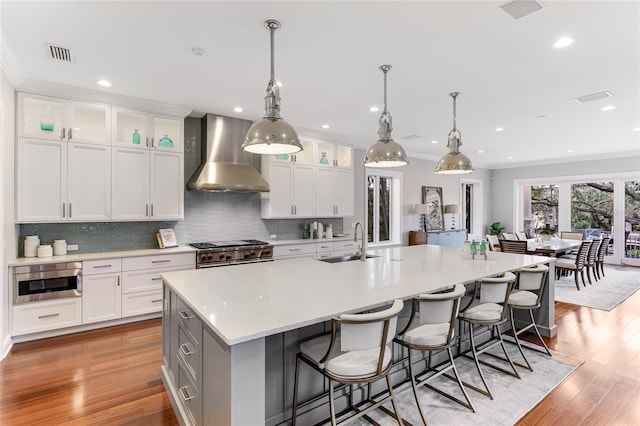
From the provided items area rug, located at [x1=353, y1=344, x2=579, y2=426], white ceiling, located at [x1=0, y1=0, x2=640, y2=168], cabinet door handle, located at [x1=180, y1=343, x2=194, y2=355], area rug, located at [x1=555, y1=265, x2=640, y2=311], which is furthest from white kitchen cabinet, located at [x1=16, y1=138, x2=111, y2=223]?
area rug, located at [x1=555, y1=265, x2=640, y2=311]

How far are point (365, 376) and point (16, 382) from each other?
9.55ft

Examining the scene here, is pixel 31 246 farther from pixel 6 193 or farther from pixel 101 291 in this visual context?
pixel 101 291

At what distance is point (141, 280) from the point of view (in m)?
4.03

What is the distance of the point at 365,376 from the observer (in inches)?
69.1

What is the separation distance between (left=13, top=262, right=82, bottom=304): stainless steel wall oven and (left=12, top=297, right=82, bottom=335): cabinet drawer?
67 mm

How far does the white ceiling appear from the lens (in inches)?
89.4

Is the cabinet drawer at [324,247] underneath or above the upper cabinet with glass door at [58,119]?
underneath

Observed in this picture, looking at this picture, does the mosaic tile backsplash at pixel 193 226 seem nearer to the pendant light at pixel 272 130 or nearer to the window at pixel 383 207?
the window at pixel 383 207

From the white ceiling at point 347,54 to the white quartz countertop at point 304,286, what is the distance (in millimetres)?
1890

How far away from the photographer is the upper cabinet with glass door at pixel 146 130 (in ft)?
13.8

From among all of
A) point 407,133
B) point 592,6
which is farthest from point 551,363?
point 407,133

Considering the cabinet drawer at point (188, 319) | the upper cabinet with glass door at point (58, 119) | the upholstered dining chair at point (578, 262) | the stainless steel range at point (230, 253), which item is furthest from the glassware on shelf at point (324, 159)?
the upholstered dining chair at point (578, 262)

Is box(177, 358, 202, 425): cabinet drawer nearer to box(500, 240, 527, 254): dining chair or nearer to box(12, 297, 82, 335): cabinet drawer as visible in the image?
box(12, 297, 82, 335): cabinet drawer

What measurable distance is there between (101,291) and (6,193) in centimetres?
136
